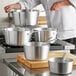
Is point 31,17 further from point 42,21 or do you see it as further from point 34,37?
point 42,21

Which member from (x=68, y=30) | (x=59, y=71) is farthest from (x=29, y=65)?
(x=68, y=30)

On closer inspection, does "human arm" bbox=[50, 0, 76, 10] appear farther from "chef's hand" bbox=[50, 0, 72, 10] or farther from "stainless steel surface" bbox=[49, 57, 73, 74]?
"stainless steel surface" bbox=[49, 57, 73, 74]

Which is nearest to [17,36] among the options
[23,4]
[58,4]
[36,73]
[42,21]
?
[58,4]

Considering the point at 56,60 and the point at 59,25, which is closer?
the point at 56,60

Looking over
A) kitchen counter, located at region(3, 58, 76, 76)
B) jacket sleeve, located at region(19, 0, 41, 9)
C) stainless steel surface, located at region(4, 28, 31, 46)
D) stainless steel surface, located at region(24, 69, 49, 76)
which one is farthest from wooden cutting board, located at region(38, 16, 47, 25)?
stainless steel surface, located at region(24, 69, 49, 76)

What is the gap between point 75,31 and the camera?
→ 6.72 feet

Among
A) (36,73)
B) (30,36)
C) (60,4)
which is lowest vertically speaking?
(36,73)

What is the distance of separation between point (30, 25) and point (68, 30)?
Result: 273 millimetres

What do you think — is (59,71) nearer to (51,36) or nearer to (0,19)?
(51,36)

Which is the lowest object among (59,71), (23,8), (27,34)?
(59,71)

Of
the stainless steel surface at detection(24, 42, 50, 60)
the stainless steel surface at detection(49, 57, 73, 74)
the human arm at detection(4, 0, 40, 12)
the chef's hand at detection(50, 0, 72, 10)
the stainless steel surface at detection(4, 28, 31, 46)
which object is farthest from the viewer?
the human arm at detection(4, 0, 40, 12)

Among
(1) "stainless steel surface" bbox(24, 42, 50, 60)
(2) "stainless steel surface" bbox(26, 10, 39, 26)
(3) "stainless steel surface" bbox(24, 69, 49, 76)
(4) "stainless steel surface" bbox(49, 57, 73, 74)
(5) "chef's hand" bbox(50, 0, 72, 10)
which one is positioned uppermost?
(5) "chef's hand" bbox(50, 0, 72, 10)

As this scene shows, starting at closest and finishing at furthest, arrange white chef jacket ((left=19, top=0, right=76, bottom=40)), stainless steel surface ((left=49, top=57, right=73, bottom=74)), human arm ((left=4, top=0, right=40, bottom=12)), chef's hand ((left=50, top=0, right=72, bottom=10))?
stainless steel surface ((left=49, top=57, right=73, bottom=74))
chef's hand ((left=50, top=0, right=72, bottom=10))
white chef jacket ((left=19, top=0, right=76, bottom=40))
human arm ((left=4, top=0, right=40, bottom=12))

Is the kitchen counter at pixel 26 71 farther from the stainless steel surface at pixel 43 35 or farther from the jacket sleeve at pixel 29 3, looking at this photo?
the jacket sleeve at pixel 29 3
